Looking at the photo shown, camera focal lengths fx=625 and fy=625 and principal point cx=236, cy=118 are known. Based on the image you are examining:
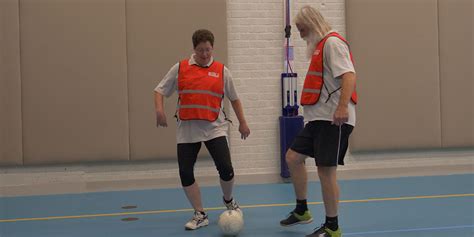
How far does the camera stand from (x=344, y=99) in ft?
12.9

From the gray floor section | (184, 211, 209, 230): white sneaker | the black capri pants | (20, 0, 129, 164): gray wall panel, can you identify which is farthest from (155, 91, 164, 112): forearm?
the gray floor section

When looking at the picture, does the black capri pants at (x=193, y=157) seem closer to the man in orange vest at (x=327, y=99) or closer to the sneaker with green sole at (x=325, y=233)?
the man in orange vest at (x=327, y=99)

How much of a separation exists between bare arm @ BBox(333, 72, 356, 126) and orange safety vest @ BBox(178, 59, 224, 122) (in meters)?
1.10

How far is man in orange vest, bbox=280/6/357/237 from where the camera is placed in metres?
4.04

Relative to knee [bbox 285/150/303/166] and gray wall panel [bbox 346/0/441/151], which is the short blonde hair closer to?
knee [bbox 285/150/303/166]

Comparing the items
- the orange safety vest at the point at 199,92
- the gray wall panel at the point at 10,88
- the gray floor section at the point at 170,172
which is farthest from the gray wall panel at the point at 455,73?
the gray wall panel at the point at 10,88

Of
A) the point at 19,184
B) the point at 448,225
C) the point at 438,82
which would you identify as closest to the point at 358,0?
the point at 438,82

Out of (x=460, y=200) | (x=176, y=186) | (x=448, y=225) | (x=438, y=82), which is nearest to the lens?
(x=448, y=225)

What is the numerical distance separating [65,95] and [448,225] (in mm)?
4155

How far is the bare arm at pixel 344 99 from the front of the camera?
12.9 feet

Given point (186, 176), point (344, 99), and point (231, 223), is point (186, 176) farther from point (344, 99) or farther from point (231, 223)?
point (344, 99)

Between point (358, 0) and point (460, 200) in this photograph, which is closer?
point (460, 200)

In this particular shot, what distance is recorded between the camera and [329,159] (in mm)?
4094

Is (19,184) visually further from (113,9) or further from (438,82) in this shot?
(438,82)
